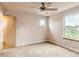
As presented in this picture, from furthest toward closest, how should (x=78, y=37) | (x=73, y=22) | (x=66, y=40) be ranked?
(x=66, y=40) → (x=73, y=22) → (x=78, y=37)

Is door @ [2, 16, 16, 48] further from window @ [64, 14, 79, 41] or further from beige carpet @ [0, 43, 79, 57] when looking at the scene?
window @ [64, 14, 79, 41]

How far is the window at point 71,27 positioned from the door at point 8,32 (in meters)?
2.70

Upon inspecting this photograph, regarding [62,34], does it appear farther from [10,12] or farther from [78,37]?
[10,12]

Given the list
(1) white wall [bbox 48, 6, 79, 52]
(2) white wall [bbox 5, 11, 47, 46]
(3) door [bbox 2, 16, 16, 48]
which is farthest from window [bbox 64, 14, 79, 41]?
(3) door [bbox 2, 16, 16, 48]

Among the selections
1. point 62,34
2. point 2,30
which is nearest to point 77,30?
point 62,34

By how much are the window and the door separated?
8.86 feet

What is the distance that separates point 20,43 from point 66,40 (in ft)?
8.57

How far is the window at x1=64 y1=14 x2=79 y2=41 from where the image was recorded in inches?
166

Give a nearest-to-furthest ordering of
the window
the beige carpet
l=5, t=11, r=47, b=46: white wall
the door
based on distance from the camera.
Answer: the beige carpet → the window → the door → l=5, t=11, r=47, b=46: white wall

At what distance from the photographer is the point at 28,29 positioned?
5.96 metres

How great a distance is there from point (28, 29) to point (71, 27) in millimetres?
2621

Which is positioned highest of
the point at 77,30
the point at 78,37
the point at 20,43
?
the point at 77,30

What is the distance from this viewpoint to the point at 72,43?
4.35m

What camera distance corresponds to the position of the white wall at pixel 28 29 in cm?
554
